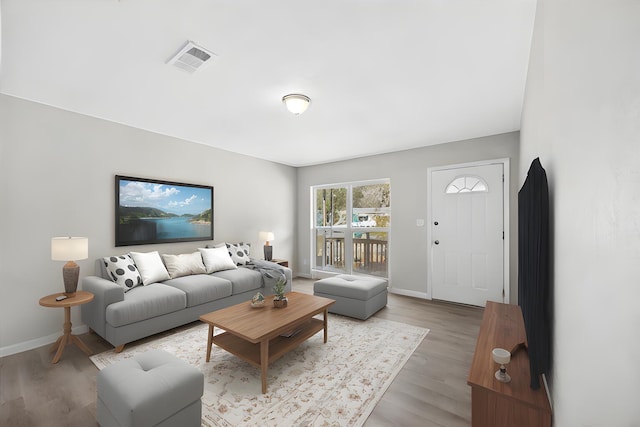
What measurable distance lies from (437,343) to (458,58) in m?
2.67

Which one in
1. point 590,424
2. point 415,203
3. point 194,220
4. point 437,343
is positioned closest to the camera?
point 590,424

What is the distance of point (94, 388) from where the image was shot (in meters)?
2.18

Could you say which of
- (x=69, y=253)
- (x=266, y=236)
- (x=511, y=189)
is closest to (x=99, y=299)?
(x=69, y=253)

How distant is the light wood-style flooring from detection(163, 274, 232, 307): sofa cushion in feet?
2.84

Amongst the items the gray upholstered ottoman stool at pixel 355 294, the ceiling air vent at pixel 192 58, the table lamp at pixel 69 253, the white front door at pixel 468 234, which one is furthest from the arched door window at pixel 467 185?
the table lamp at pixel 69 253

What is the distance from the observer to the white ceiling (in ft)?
5.50

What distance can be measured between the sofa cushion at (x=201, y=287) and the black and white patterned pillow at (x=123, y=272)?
1.10 ft

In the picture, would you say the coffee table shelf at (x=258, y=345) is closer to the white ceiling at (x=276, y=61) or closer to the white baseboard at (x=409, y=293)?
the white ceiling at (x=276, y=61)

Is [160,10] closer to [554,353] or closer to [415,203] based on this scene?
[554,353]

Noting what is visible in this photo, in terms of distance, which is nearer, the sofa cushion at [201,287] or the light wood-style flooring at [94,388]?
the light wood-style flooring at [94,388]

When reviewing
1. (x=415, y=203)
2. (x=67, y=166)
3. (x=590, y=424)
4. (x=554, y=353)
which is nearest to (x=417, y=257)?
(x=415, y=203)

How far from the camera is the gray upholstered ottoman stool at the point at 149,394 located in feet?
4.85

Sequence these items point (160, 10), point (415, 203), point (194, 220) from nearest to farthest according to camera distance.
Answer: point (160, 10) → point (194, 220) → point (415, 203)

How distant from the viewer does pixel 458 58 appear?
2119 mm
